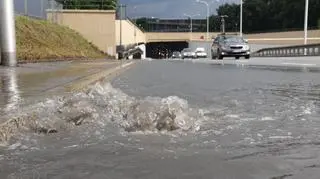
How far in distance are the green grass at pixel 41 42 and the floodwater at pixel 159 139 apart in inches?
765

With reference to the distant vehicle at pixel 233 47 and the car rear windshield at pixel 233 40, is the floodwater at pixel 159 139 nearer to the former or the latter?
the distant vehicle at pixel 233 47

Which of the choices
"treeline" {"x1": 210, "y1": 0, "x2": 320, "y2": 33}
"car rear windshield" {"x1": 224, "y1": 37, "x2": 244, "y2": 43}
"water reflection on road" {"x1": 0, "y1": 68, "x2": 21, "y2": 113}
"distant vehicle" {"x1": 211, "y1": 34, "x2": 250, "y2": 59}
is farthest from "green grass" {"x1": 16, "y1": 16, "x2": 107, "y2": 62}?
"treeline" {"x1": 210, "y1": 0, "x2": 320, "y2": 33}

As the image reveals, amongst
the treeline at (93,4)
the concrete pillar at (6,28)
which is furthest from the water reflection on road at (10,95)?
the treeline at (93,4)

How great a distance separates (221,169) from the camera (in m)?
6.14

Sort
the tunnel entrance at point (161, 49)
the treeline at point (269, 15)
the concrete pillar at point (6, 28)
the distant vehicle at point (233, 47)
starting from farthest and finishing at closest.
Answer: the tunnel entrance at point (161, 49) → the treeline at point (269, 15) → the distant vehicle at point (233, 47) → the concrete pillar at point (6, 28)

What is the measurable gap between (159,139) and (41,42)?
29.8m

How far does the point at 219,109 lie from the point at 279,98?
244 cm

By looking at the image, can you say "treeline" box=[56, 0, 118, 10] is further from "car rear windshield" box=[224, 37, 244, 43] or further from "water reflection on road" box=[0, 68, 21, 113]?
"water reflection on road" box=[0, 68, 21, 113]

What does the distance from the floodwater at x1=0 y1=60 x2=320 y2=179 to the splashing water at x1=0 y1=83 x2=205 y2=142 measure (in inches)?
0.5

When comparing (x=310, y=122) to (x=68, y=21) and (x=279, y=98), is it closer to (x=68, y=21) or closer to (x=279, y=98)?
(x=279, y=98)

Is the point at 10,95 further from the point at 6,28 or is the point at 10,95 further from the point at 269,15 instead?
the point at 269,15

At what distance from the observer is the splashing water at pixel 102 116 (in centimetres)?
816

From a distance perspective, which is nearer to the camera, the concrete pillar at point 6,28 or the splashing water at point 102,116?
the splashing water at point 102,116

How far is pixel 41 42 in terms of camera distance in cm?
3653
